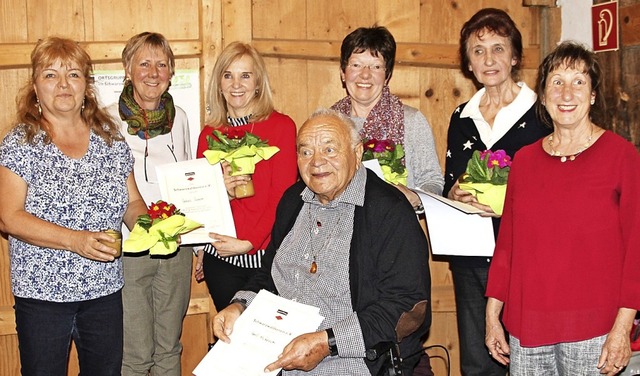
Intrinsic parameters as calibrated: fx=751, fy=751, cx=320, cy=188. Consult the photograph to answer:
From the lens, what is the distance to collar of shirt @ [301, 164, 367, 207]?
2.77m

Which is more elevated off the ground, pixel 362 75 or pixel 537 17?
pixel 537 17

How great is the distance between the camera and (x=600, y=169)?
99.5 inches

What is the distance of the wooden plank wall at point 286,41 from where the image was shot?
3916 mm

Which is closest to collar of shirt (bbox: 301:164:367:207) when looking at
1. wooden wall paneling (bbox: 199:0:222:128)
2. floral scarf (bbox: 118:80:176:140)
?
floral scarf (bbox: 118:80:176:140)

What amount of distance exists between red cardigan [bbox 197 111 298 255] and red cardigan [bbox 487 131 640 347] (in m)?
1.22

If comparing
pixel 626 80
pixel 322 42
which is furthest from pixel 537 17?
pixel 322 42

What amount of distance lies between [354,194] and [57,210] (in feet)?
3.92

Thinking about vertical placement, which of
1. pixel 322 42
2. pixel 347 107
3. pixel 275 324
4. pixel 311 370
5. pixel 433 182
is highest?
pixel 322 42

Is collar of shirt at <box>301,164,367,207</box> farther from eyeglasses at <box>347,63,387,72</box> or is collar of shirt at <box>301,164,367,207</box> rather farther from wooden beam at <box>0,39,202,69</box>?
wooden beam at <box>0,39,202,69</box>

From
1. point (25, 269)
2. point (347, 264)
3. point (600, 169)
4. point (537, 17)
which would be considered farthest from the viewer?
point (537, 17)

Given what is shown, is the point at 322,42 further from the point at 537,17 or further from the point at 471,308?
the point at 471,308

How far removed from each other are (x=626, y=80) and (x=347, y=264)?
74.7 inches

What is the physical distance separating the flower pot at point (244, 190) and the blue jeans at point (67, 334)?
2.22 ft

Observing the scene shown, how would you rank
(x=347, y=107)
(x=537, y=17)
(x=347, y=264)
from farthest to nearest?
(x=537, y=17)
(x=347, y=107)
(x=347, y=264)
